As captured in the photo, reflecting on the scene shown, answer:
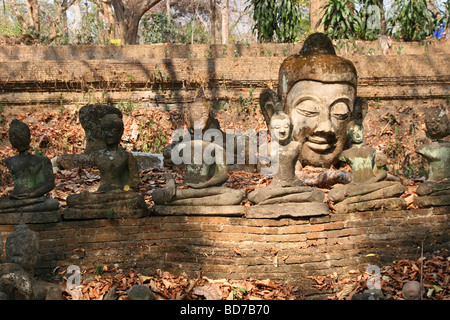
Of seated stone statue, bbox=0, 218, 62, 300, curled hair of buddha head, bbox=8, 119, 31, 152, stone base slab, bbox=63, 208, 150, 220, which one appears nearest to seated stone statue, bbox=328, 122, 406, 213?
stone base slab, bbox=63, 208, 150, 220

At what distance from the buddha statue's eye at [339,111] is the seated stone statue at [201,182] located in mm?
2100

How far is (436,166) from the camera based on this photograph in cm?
686

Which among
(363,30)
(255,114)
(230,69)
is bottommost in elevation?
(255,114)

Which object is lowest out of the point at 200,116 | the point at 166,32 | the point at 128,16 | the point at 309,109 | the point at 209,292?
the point at 209,292

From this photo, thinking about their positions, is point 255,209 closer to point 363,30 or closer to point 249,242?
point 249,242

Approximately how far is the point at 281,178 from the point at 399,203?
136cm

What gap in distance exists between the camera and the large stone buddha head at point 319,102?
317 inches

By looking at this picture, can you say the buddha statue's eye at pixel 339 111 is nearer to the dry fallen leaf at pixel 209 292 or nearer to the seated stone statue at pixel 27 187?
the dry fallen leaf at pixel 209 292

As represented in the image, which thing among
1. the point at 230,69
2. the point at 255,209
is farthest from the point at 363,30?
the point at 255,209

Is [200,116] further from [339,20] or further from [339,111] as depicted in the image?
[339,20]

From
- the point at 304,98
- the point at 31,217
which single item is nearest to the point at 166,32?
the point at 304,98

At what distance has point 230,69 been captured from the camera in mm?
11672

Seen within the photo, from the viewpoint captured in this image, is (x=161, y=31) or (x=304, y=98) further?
(x=161, y=31)

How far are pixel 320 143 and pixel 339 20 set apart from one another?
21.1 ft
